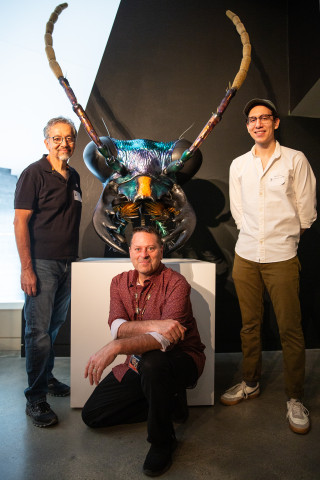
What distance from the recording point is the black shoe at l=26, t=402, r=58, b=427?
1912mm

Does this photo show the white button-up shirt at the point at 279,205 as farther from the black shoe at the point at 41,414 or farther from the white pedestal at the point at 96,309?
the black shoe at the point at 41,414

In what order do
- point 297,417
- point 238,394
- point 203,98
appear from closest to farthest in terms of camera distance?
1. point 297,417
2. point 238,394
3. point 203,98

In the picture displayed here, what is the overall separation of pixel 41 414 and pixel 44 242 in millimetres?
918

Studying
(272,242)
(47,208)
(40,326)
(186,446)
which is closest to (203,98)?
(272,242)

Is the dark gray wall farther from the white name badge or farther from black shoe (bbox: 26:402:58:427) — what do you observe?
black shoe (bbox: 26:402:58:427)

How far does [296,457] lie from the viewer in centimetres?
164

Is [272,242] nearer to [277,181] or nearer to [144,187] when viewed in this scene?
[277,181]

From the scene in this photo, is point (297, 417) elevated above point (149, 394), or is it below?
below

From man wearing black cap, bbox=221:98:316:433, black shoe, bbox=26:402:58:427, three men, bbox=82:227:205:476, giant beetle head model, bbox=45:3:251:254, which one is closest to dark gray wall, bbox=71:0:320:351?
giant beetle head model, bbox=45:3:251:254

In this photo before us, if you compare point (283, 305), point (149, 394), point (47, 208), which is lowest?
point (149, 394)

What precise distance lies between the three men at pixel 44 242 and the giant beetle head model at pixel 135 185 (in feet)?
0.60

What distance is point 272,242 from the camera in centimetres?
206

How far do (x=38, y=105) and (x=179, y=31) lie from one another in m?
1.43

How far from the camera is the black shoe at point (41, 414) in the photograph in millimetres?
1912
